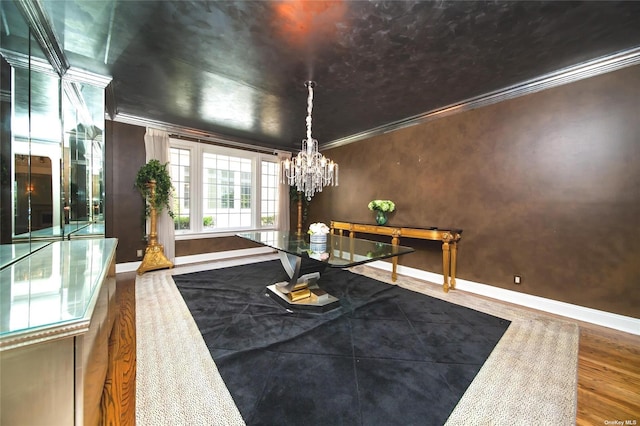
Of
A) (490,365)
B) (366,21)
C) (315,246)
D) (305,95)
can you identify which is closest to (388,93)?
(305,95)

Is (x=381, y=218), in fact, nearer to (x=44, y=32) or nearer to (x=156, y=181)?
(x=156, y=181)

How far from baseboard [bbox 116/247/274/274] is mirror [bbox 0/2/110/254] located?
893 mm

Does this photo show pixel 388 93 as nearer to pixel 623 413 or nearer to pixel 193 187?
pixel 623 413

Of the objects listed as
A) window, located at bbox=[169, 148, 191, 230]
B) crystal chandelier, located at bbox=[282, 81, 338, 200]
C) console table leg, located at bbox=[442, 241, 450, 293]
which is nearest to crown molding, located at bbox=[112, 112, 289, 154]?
window, located at bbox=[169, 148, 191, 230]

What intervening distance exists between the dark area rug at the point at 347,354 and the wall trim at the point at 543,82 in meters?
2.64

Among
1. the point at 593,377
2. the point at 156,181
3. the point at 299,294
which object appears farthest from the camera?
the point at 156,181

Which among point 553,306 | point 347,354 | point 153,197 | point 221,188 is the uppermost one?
point 221,188

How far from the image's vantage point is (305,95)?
125 inches

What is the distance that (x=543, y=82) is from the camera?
8.76ft

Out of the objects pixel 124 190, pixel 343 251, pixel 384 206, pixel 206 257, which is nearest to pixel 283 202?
pixel 206 257

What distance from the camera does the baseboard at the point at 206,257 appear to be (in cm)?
401

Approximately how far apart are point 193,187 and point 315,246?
3.28 metres

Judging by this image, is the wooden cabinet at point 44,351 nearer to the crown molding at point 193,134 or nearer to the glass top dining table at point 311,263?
the glass top dining table at point 311,263

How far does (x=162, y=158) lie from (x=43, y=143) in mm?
2194
